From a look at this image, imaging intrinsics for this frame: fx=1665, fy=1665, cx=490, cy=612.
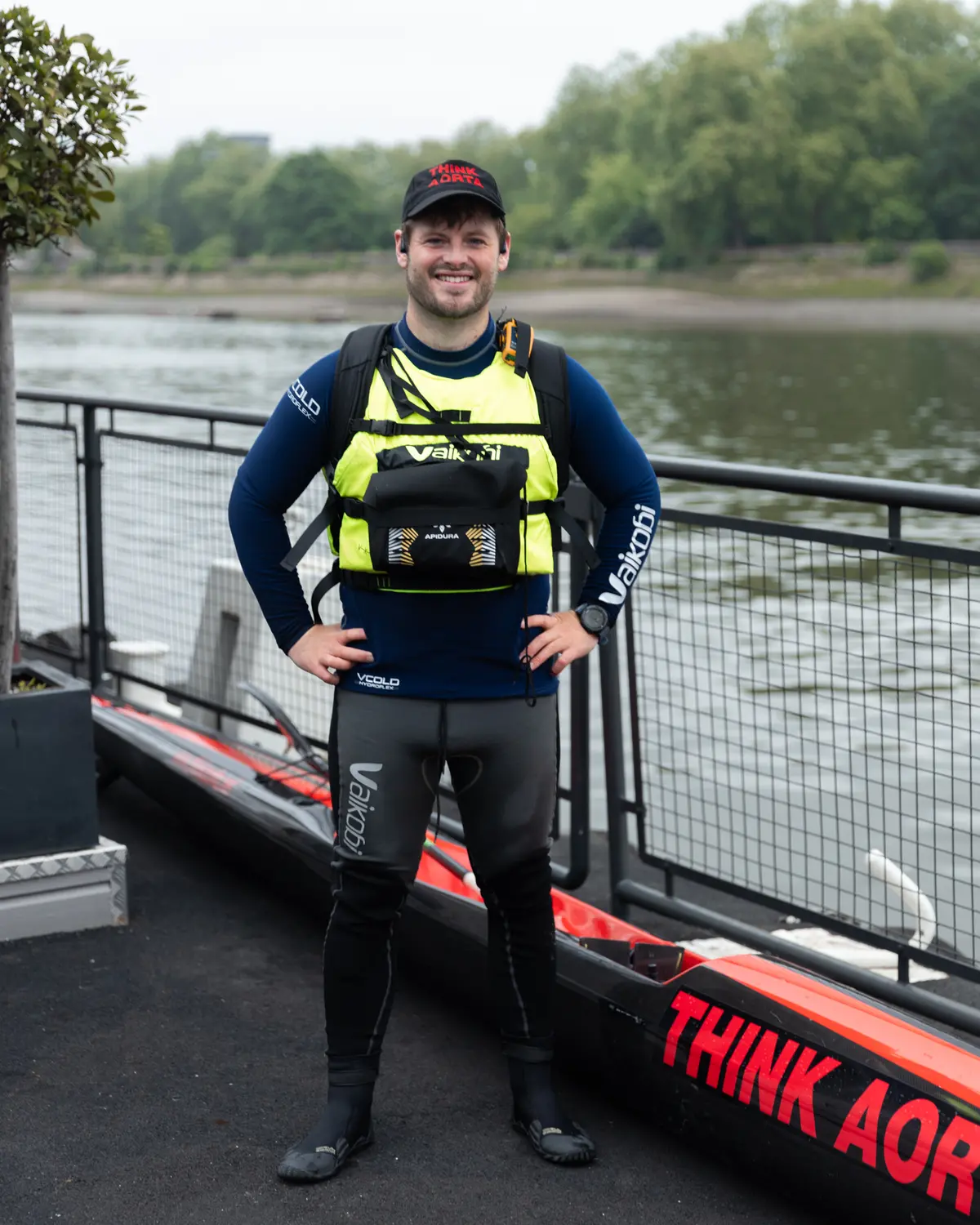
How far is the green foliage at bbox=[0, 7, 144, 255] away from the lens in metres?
4.04

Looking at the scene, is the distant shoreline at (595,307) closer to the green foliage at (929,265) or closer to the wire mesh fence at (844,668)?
the green foliage at (929,265)

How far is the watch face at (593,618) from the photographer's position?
304cm

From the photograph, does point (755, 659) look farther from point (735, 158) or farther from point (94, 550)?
point (735, 158)

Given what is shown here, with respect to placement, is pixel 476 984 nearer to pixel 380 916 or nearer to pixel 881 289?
pixel 380 916

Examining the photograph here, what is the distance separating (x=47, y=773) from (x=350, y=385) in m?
1.78

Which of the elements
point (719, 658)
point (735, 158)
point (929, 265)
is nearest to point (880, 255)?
point (929, 265)

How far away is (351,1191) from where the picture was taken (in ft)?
9.96

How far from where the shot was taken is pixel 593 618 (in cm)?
305

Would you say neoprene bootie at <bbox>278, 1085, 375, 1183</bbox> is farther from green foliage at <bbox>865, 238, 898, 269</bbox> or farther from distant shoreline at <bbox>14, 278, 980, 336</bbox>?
green foliage at <bbox>865, 238, 898, 269</bbox>

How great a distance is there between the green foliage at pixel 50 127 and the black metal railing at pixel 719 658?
1.08 metres

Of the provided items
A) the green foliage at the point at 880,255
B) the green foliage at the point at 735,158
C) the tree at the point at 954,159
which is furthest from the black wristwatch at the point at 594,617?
the tree at the point at 954,159

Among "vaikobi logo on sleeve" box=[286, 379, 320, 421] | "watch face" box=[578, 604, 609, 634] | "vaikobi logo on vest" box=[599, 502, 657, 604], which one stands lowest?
"watch face" box=[578, 604, 609, 634]

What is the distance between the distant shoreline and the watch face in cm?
8030

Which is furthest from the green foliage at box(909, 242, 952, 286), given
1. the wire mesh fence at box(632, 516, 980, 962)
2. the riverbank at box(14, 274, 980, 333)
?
the wire mesh fence at box(632, 516, 980, 962)
